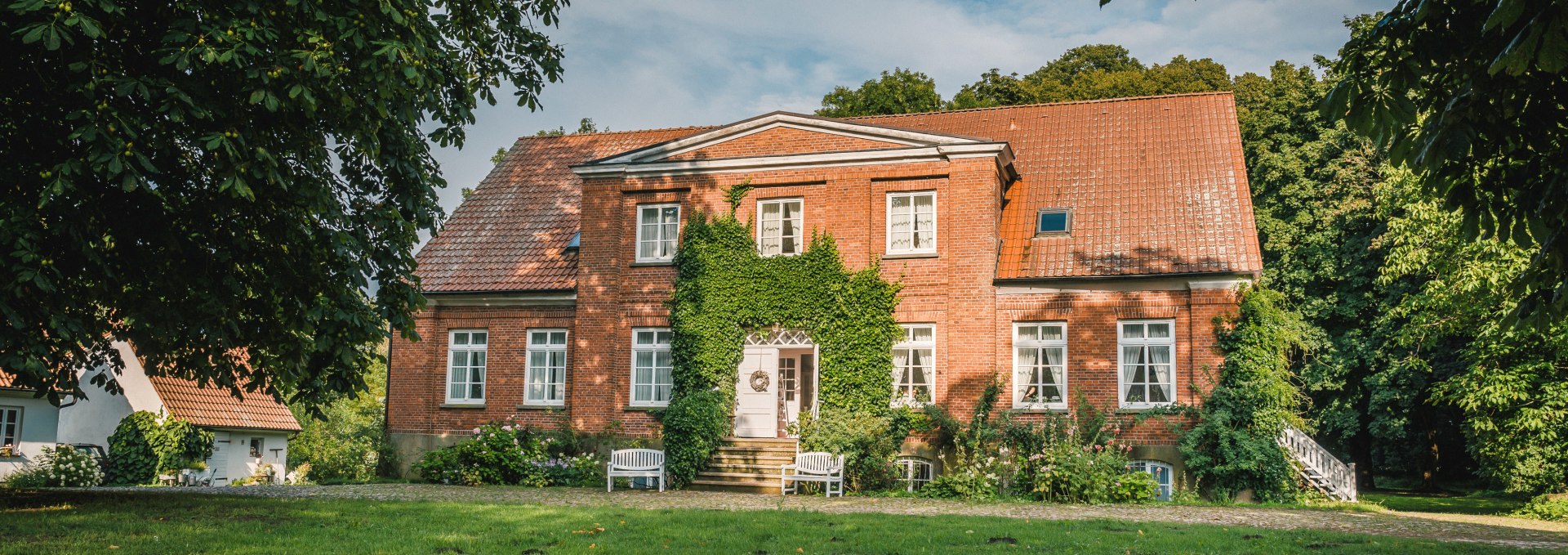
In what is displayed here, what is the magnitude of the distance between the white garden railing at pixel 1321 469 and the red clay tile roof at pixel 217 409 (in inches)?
894

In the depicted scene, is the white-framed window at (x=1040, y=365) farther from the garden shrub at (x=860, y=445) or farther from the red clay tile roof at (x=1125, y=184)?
the garden shrub at (x=860, y=445)

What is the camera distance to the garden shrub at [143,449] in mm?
28656

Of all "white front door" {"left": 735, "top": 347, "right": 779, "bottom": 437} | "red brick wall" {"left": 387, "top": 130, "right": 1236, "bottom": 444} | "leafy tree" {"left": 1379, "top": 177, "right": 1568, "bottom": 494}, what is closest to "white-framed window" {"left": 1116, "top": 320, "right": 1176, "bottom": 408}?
"red brick wall" {"left": 387, "top": 130, "right": 1236, "bottom": 444}

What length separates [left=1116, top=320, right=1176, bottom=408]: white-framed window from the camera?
21.2 m

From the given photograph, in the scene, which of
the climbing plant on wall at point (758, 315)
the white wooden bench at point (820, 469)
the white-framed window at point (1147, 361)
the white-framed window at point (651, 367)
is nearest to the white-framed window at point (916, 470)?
the climbing plant on wall at point (758, 315)

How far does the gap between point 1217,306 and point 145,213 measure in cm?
1650

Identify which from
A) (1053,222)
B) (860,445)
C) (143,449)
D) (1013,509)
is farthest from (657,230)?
(143,449)

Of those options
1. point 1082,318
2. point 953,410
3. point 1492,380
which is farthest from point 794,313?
point 1492,380

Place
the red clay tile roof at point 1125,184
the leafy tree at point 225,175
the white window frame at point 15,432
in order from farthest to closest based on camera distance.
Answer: the white window frame at point 15,432
the red clay tile roof at point 1125,184
the leafy tree at point 225,175

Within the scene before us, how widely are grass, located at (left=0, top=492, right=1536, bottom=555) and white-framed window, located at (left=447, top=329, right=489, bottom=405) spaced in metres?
9.63

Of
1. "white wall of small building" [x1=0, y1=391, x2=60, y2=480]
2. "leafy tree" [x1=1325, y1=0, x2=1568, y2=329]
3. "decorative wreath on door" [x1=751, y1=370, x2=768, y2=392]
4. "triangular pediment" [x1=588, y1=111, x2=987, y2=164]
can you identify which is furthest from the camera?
"white wall of small building" [x1=0, y1=391, x2=60, y2=480]

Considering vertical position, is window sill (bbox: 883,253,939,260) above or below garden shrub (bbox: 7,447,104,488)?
above

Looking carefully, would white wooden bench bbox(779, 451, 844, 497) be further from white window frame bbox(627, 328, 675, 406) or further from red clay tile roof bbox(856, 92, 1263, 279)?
red clay tile roof bbox(856, 92, 1263, 279)

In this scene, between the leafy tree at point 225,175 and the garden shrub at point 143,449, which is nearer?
the leafy tree at point 225,175
